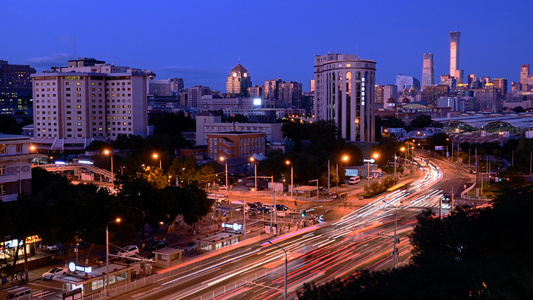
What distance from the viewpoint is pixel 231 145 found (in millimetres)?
61344

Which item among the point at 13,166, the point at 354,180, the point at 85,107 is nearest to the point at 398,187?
the point at 354,180

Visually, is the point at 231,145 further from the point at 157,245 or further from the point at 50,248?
the point at 50,248

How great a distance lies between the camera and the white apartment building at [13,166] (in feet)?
90.5

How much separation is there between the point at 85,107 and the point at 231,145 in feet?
109

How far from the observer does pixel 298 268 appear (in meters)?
22.7

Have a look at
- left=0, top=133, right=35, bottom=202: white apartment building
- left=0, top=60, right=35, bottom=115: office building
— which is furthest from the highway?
left=0, top=60, right=35, bottom=115: office building

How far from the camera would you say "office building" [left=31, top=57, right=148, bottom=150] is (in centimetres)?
8219

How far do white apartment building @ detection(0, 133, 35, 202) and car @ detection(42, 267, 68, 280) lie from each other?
6.69 metres

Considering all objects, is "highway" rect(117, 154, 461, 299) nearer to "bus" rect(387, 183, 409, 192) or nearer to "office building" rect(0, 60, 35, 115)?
"bus" rect(387, 183, 409, 192)

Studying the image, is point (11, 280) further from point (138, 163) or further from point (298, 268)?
point (138, 163)

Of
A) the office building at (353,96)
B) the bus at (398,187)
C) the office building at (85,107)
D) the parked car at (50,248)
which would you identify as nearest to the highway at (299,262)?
the parked car at (50,248)

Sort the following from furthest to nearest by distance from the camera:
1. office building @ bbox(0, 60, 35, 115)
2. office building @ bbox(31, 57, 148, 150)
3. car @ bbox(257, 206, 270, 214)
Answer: office building @ bbox(0, 60, 35, 115) < office building @ bbox(31, 57, 148, 150) < car @ bbox(257, 206, 270, 214)

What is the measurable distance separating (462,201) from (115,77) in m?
62.1

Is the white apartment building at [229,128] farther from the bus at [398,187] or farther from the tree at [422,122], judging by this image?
the tree at [422,122]
